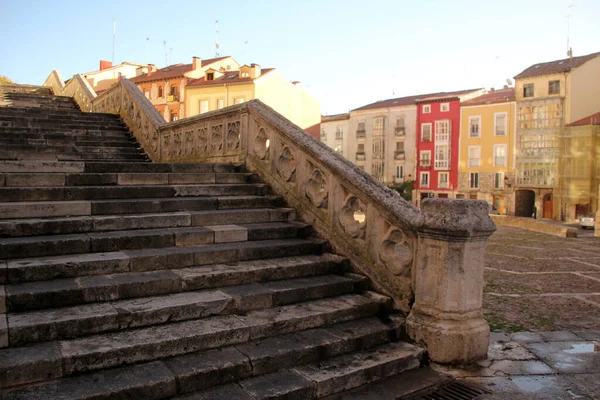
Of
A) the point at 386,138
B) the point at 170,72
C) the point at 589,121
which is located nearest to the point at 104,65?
the point at 170,72

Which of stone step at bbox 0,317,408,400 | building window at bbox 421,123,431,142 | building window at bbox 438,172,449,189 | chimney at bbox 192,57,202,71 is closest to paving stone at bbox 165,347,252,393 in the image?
stone step at bbox 0,317,408,400

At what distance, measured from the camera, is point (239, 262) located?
15.3 ft

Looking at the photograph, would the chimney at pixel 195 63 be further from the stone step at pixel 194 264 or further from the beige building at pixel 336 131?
the stone step at pixel 194 264

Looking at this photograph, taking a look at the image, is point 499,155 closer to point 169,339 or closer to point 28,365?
point 169,339

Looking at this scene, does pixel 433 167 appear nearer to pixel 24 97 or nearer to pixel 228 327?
pixel 24 97

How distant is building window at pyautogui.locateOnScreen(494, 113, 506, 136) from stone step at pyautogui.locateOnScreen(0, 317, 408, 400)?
150 ft

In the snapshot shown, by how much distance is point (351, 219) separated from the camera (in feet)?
16.4

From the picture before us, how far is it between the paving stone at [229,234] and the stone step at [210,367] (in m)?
1.48

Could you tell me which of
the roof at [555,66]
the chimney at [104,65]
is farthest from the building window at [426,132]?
the chimney at [104,65]

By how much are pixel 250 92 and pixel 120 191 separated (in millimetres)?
43228

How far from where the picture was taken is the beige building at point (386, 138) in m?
52.5

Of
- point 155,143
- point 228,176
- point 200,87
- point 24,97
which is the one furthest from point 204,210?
point 200,87

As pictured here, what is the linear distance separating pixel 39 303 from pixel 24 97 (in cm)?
1572

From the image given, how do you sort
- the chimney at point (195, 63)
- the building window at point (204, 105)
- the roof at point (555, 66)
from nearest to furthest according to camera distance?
the roof at point (555, 66), the building window at point (204, 105), the chimney at point (195, 63)
